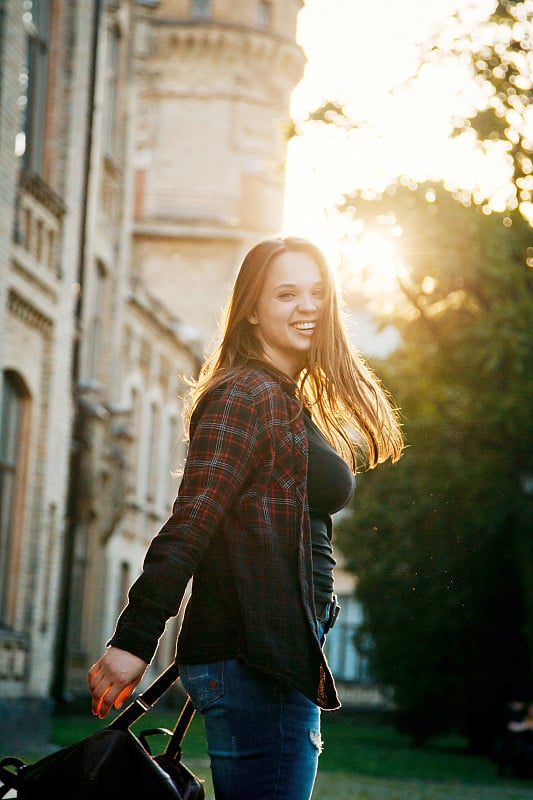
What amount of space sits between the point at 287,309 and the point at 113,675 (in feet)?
3.42

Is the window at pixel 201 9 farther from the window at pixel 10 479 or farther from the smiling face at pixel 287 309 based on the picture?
the smiling face at pixel 287 309

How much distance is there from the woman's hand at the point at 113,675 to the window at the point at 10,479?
14.0 m

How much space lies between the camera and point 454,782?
18.7 m

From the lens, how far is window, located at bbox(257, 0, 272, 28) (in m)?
48.6

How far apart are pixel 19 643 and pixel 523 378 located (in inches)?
281

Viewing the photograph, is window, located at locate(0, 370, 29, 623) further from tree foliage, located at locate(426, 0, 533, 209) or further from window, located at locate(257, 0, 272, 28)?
window, located at locate(257, 0, 272, 28)

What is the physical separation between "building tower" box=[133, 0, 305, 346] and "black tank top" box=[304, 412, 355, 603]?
4299 centimetres

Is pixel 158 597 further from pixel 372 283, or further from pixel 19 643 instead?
pixel 372 283

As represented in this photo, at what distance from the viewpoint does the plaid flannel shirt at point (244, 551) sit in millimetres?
3326

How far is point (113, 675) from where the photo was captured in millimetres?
3160

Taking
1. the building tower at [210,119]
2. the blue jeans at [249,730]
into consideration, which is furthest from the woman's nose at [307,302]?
the building tower at [210,119]

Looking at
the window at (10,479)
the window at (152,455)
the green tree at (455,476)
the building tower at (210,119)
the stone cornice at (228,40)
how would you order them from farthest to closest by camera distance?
1. the stone cornice at (228,40)
2. the building tower at (210,119)
3. the window at (152,455)
4. the green tree at (455,476)
5. the window at (10,479)

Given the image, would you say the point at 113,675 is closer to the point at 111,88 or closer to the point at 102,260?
the point at 111,88

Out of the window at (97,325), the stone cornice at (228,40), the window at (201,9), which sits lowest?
the window at (97,325)
